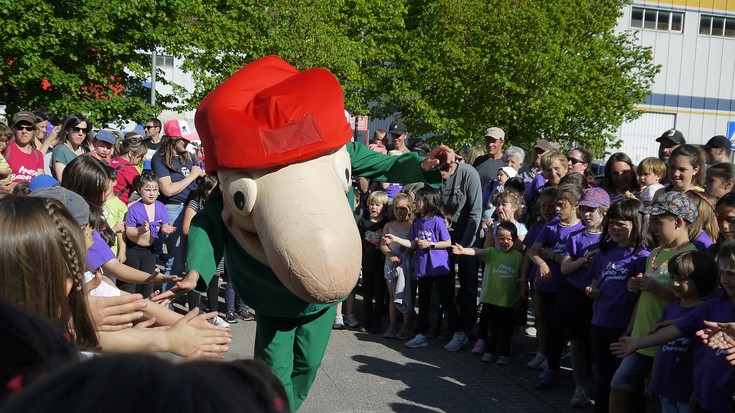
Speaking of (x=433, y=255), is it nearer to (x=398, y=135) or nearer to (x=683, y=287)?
(x=398, y=135)

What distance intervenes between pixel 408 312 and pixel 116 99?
915 cm

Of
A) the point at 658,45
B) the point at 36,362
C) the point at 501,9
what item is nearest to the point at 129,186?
the point at 36,362

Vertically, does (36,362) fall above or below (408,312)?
above

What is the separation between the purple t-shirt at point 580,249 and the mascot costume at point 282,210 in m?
2.11

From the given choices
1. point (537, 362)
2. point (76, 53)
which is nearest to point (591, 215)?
point (537, 362)

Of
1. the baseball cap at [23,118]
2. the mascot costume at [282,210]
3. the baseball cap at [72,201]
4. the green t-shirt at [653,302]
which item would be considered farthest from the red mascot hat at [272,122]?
the baseball cap at [23,118]

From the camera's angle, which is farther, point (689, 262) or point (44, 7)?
point (44, 7)

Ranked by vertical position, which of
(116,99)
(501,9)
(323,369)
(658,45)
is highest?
(658,45)

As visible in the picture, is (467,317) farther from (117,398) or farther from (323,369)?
(117,398)

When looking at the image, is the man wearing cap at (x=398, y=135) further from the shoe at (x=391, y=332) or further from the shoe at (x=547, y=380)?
the shoe at (x=547, y=380)

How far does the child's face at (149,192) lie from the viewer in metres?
7.77

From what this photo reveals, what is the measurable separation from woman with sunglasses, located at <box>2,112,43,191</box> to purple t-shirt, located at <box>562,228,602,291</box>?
205 inches

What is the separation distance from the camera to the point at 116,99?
14.8 meters

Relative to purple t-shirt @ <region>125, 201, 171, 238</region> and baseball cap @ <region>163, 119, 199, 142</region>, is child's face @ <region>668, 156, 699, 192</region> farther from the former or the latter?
baseball cap @ <region>163, 119, 199, 142</region>
